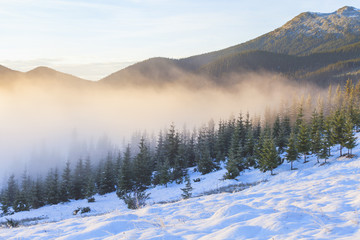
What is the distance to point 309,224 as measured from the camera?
4586mm

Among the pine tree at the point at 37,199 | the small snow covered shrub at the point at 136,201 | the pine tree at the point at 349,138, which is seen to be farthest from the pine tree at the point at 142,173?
the pine tree at the point at 349,138

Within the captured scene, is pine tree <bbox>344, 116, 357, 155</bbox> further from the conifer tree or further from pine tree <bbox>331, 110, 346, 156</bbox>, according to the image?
the conifer tree

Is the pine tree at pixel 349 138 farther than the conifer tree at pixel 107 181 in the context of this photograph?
No

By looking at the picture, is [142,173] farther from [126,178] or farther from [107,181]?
[107,181]

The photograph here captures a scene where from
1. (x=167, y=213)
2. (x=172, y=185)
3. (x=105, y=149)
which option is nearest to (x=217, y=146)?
(x=172, y=185)

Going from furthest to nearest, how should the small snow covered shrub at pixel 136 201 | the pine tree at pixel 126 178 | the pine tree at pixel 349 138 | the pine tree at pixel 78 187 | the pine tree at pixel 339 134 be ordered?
the pine tree at pixel 78 187 < the pine tree at pixel 126 178 < the pine tree at pixel 339 134 < the pine tree at pixel 349 138 < the small snow covered shrub at pixel 136 201

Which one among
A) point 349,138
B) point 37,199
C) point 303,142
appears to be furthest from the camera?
point 37,199

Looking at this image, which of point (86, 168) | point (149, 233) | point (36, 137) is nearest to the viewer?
point (149, 233)

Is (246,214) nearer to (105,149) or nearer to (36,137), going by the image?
(105,149)

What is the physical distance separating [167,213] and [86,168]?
165 feet

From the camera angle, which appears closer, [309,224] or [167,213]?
Answer: [309,224]

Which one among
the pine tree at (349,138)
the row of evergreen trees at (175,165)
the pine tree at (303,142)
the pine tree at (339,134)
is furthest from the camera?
the pine tree at (303,142)

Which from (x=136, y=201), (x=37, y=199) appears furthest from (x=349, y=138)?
(x=37, y=199)

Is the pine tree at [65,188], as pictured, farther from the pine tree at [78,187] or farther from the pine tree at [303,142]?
the pine tree at [303,142]
